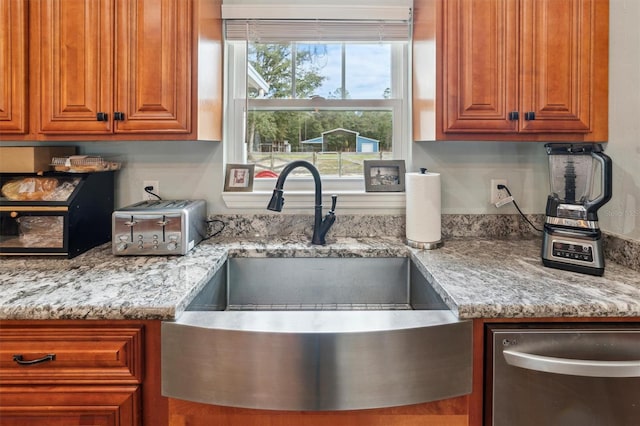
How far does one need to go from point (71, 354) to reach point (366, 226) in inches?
50.7

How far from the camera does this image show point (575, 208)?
53.3 inches

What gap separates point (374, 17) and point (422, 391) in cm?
166

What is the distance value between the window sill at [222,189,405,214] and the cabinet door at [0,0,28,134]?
865 millimetres

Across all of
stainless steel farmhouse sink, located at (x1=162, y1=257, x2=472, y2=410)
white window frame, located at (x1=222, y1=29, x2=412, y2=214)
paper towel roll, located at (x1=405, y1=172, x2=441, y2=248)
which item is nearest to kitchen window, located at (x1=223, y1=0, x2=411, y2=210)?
white window frame, located at (x1=222, y1=29, x2=412, y2=214)

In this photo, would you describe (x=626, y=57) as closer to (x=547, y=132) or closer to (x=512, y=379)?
(x=547, y=132)

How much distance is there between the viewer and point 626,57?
1.44m

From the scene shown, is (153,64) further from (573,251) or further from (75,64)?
(573,251)

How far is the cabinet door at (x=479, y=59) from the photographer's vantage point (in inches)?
59.8

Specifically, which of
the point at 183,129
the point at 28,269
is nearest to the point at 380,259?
the point at 183,129

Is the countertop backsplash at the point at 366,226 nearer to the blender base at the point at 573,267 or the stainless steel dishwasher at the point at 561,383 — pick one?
the blender base at the point at 573,267

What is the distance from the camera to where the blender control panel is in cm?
130

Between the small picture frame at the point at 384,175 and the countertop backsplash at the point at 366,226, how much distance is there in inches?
5.7

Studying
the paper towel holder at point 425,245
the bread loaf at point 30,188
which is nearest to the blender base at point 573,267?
the paper towel holder at point 425,245

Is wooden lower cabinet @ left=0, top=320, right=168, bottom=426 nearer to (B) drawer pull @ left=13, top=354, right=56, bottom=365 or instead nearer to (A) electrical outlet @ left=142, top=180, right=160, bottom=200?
(B) drawer pull @ left=13, top=354, right=56, bottom=365
